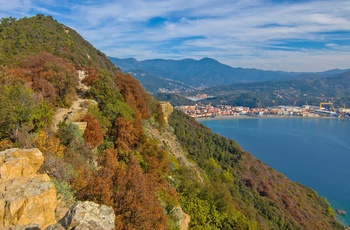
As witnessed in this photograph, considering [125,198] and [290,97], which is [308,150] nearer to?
[125,198]

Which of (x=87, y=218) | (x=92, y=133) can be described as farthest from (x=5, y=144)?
(x=87, y=218)

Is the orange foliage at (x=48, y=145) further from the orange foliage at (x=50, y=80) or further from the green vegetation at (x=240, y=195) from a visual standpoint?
the green vegetation at (x=240, y=195)

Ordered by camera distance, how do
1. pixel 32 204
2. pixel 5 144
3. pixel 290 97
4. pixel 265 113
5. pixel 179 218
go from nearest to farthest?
1. pixel 32 204
2. pixel 5 144
3. pixel 179 218
4. pixel 265 113
5. pixel 290 97

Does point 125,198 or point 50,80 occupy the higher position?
point 50,80

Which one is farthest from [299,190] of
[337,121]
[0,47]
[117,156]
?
[337,121]

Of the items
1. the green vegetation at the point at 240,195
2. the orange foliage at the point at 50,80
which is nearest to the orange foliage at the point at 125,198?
the green vegetation at the point at 240,195

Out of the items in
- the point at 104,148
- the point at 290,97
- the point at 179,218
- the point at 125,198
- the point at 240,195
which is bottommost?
the point at 240,195
